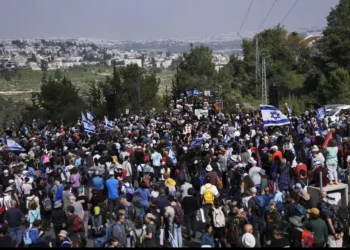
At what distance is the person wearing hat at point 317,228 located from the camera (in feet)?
25.8

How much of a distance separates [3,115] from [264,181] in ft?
225

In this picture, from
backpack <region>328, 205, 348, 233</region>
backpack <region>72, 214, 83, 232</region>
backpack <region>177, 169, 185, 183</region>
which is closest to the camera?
backpack <region>328, 205, 348, 233</region>

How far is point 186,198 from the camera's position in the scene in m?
10.3

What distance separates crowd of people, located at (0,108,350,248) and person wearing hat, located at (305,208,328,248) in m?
0.02

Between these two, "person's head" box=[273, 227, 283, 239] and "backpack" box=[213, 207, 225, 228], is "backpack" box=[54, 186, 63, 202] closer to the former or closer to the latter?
"backpack" box=[213, 207, 225, 228]

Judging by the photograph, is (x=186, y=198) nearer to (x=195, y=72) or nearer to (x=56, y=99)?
(x=56, y=99)

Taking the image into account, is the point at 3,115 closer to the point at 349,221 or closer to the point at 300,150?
the point at 300,150

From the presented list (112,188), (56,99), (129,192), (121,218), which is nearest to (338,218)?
(121,218)

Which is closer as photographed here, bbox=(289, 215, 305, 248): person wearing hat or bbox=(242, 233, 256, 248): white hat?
bbox=(242, 233, 256, 248): white hat

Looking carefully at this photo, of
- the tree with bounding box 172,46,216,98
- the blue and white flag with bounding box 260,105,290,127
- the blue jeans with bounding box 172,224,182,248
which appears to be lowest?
the blue jeans with bounding box 172,224,182,248

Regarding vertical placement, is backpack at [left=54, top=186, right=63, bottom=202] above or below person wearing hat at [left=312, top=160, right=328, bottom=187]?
below

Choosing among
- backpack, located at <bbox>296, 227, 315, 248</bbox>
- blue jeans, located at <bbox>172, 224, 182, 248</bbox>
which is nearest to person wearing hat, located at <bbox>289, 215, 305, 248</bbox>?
backpack, located at <bbox>296, 227, 315, 248</bbox>

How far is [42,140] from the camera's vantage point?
23.0 meters

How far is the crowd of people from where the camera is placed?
832 centimetres
